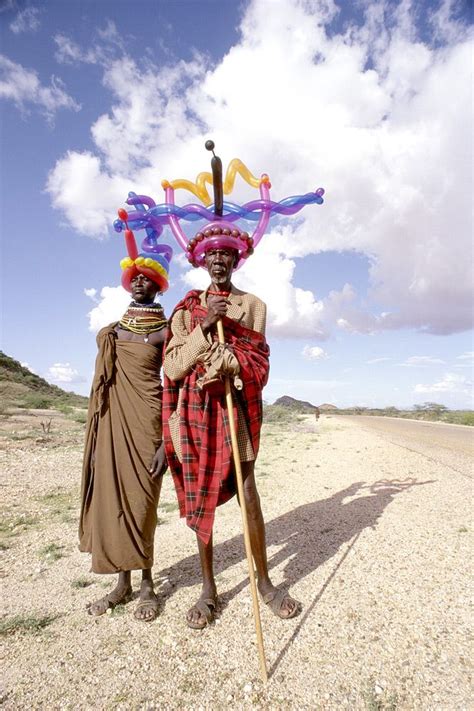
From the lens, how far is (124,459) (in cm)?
283

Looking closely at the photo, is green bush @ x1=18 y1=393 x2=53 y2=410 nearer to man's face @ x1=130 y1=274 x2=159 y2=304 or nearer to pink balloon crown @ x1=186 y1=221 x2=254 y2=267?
man's face @ x1=130 y1=274 x2=159 y2=304

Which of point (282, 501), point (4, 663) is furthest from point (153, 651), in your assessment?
point (282, 501)

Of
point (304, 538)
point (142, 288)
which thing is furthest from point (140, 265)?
point (304, 538)

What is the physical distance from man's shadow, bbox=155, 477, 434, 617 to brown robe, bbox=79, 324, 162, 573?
0.57 meters

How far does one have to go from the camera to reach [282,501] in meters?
5.59

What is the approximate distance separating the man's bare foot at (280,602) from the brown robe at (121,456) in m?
0.87

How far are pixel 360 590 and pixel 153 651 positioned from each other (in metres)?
1.54

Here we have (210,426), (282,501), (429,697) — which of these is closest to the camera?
(429,697)

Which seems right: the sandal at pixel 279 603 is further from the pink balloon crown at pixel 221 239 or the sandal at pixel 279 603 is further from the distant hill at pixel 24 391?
the distant hill at pixel 24 391

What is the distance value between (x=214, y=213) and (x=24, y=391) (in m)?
24.6

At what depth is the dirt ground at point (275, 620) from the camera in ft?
6.44

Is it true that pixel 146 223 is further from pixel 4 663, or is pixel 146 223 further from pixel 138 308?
pixel 4 663

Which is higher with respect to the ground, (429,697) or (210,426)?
(210,426)

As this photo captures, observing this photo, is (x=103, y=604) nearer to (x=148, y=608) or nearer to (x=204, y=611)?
(x=148, y=608)
